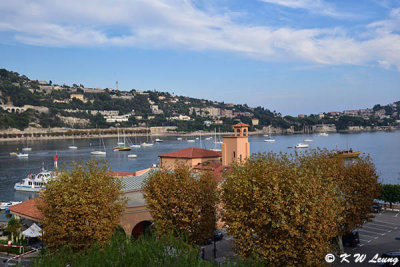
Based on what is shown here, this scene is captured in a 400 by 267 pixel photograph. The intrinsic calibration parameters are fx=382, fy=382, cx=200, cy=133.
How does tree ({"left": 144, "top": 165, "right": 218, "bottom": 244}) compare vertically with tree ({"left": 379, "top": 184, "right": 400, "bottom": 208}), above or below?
above

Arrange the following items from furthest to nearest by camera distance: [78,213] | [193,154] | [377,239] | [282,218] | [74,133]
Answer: [74,133] → [193,154] → [377,239] → [78,213] → [282,218]

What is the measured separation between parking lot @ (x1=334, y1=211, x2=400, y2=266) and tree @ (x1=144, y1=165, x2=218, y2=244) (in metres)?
6.23

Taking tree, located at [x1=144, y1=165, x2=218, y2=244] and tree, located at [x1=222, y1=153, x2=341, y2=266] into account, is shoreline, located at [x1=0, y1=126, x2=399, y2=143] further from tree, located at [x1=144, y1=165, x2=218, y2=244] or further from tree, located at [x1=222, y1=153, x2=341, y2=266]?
tree, located at [x1=222, y1=153, x2=341, y2=266]

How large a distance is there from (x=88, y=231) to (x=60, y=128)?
549 ft

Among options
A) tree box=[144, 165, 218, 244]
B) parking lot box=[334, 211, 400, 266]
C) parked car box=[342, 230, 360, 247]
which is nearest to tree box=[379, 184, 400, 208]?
parking lot box=[334, 211, 400, 266]

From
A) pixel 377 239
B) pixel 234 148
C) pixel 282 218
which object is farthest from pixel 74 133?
pixel 282 218

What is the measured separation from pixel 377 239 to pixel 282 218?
11.0 meters

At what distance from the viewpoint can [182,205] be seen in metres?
17.8

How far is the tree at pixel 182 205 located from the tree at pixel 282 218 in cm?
325

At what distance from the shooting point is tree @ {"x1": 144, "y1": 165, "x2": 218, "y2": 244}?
17672mm

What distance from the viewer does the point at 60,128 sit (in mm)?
172375

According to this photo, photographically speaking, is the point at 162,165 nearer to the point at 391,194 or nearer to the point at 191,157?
the point at 191,157

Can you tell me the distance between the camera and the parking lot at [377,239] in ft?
61.0

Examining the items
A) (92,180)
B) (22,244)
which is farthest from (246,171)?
(22,244)
